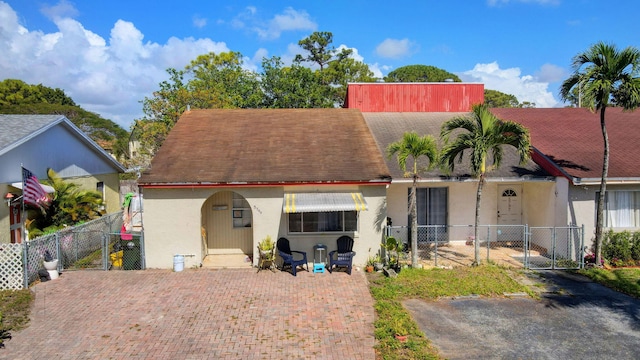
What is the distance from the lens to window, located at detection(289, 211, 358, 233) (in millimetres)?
14031

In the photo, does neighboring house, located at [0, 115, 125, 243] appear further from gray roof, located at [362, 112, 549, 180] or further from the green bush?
the green bush

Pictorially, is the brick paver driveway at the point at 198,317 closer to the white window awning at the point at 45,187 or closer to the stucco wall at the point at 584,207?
the white window awning at the point at 45,187

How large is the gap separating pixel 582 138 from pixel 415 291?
11346 millimetres

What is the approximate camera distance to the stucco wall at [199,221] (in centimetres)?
1361

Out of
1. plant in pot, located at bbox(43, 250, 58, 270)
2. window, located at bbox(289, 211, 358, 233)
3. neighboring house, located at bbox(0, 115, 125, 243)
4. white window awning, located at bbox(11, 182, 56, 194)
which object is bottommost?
plant in pot, located at bbox(43, 250, 58, 270)

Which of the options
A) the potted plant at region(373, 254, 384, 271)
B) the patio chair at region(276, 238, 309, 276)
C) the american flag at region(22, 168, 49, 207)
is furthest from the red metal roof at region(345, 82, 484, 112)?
the american flag at region(22, 168, 49, 207)

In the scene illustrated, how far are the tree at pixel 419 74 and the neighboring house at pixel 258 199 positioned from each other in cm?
4354

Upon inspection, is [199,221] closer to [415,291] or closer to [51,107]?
[415,291]

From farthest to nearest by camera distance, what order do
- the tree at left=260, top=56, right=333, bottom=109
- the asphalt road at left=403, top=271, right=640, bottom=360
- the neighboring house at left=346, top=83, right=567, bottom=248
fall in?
1. the tree at left=260, top=56, right=333, bottom=109
2. the neighboring house at left=346, top=83, right=567, bottom=248
3. the asphalt road at left=403, top=271, right=640, bottom=360

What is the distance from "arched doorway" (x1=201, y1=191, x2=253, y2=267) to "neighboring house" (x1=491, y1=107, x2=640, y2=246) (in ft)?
37.4

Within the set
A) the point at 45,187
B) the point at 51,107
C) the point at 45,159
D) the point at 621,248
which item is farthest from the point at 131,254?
the point at 51,107

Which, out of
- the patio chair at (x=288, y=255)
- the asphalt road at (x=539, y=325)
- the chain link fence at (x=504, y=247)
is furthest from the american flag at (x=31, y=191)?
the asphalt road at (x=539, y=325)

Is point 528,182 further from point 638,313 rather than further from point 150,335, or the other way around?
point 150,335

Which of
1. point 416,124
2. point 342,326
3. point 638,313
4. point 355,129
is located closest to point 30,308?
point 342,326
